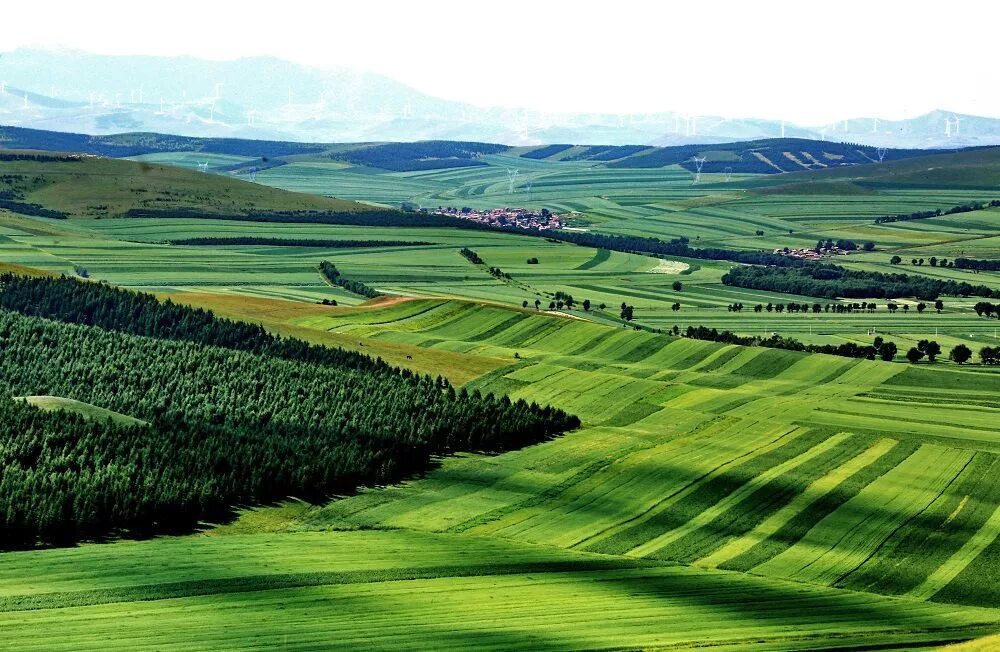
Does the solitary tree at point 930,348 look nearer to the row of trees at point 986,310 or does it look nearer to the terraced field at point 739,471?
the terraced field at point 739,471

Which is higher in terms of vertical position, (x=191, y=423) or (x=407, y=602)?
(x=191, y=423)

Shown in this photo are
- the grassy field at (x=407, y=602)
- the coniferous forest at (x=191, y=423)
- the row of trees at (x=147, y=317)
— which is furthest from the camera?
the row of trees at (x=147, y=317)

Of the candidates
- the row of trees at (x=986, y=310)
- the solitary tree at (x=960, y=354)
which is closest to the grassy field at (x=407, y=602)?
the solitary tree at (x=960, y=354)

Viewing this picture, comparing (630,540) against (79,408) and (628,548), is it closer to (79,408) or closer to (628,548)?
(628,548)

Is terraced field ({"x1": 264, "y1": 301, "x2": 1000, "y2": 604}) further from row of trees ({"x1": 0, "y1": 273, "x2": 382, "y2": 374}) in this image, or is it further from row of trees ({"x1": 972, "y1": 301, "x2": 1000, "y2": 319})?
row of trees ({"x1": 972, "y1": 301, "x2": 1000, "y2": 319})

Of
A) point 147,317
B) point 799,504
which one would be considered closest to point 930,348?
point 799,504
